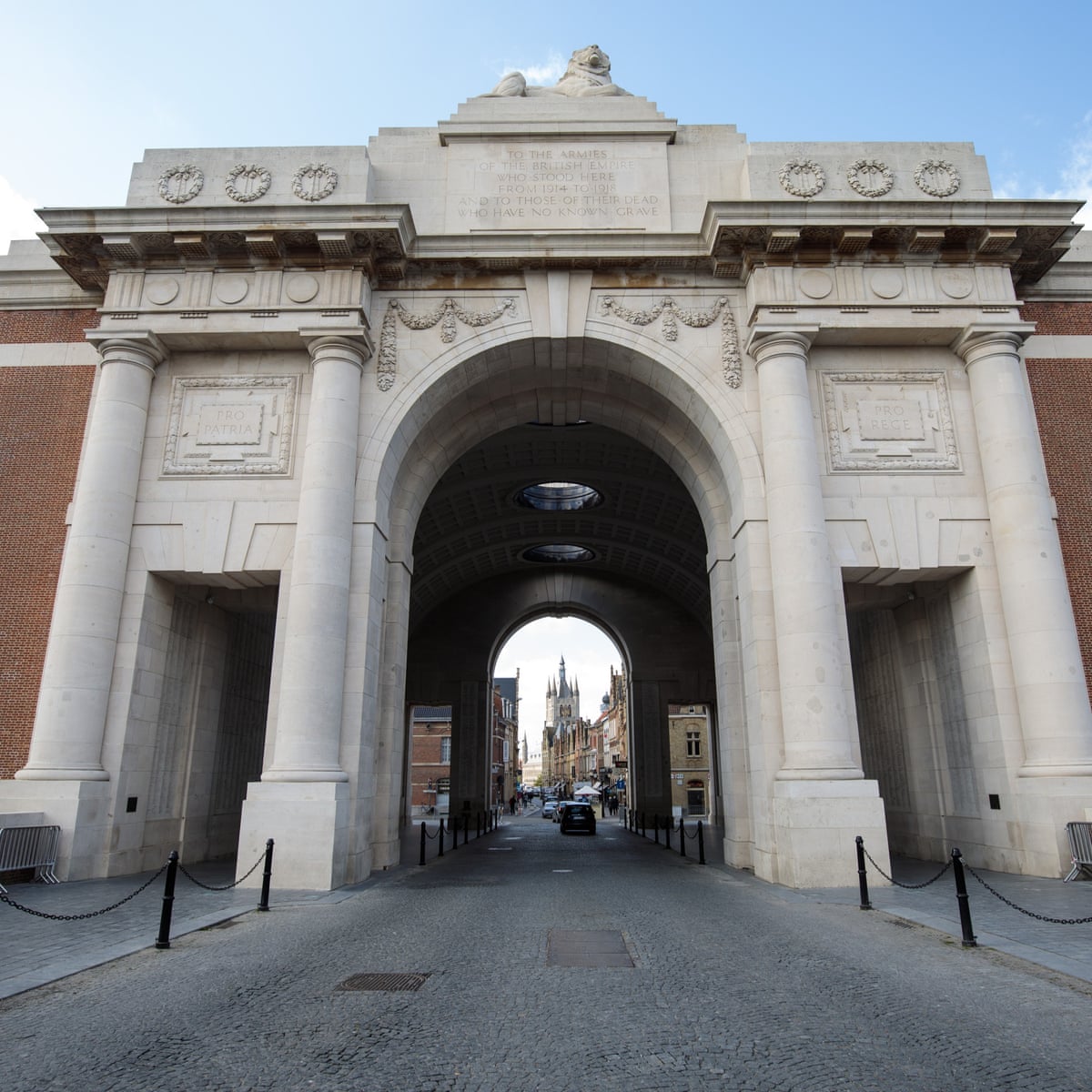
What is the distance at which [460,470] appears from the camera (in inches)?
1071

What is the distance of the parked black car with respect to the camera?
1304 inches

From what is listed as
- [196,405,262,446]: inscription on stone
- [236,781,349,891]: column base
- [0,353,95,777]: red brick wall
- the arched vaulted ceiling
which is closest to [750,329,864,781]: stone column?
[236,781,349,891]: column base

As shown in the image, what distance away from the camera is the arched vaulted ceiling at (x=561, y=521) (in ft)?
86.6

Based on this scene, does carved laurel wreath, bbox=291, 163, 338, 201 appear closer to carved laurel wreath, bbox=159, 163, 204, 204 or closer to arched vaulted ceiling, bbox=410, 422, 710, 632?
carved laurel wreath, bbox=159, 163, 204, 204

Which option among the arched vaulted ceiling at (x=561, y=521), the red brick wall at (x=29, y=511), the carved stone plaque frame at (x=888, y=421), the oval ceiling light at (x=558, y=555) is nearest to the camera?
the red brick wall at (x=29, y=511)

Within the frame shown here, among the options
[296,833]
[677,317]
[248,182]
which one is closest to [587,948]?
[296,833]

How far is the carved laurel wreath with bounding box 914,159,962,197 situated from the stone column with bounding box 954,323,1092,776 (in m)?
3.38

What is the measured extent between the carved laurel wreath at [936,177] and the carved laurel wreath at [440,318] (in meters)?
9.33

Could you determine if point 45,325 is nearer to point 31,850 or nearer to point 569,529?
point 31,850

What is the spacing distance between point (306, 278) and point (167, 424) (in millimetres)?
4255

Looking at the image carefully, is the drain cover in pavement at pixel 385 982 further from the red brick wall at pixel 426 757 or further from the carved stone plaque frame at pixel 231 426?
the red brick wall at pixel 426 757

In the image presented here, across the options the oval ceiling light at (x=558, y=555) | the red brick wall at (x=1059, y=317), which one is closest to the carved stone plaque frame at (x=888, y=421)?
the red brick wall at (x=1059, y=317)

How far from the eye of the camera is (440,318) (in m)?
17.8

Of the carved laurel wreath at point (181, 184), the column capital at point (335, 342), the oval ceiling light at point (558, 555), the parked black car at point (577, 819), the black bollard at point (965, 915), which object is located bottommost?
the parked black car at point (577, 819)
